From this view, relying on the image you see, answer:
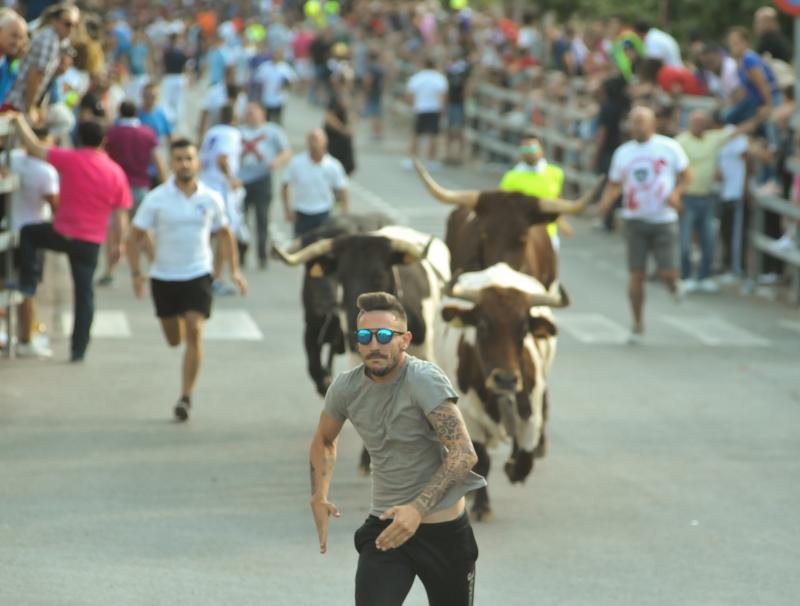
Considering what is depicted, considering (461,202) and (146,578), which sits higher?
(461,202)

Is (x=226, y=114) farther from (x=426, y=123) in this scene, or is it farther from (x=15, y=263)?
(x=426, y=123)

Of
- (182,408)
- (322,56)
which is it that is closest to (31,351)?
(182,408)

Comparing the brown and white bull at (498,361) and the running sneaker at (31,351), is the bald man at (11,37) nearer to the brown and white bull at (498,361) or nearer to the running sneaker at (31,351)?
the running sneaker at (31,351)

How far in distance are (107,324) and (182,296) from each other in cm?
514

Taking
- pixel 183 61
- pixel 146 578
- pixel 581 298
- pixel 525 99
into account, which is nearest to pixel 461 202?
pixel 146 578

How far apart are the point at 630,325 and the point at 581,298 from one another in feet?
6.47

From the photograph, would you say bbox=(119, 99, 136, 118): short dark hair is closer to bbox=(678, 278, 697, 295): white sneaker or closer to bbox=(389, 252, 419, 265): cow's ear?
bbox=(678, 278, 697, 295): white sneaker

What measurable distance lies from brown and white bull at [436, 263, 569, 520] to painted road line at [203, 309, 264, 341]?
664cm

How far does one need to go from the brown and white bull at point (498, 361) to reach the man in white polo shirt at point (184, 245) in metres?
2.62

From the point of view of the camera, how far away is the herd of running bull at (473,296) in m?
11.2

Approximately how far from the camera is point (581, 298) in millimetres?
21672

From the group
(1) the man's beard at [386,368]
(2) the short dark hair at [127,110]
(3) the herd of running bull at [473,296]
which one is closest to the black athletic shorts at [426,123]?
(2) the short dark hair at [127,110]

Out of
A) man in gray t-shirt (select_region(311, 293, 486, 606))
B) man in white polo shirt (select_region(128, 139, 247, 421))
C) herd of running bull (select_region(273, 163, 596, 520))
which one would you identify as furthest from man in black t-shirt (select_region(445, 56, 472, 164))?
man in gray t-shirt (select_region(311, 293, 486, 606))

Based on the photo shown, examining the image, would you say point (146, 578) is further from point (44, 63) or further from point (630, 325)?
point (630, 325)
